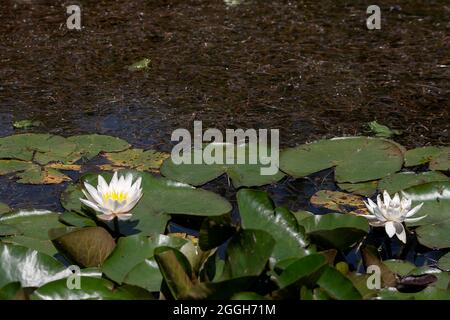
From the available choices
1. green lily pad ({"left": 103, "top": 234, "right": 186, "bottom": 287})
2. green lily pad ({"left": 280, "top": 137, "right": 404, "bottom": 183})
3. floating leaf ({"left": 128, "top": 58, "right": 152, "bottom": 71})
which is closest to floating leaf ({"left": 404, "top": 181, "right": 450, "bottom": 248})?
green lily pad ({"left": 280, "top": 137, "right": 404, "bottom": 183})

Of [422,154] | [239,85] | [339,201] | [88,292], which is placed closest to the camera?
[88,292]

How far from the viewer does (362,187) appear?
300 cm

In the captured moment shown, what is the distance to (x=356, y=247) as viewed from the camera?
103 inches

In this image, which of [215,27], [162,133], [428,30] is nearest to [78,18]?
[215,27]

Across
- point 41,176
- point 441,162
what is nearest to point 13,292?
point 41,176

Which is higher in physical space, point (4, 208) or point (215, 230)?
point (215, 230)

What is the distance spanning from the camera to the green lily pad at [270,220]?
85.7 inches

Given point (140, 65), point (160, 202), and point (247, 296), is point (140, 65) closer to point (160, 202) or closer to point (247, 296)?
point (160, 202)

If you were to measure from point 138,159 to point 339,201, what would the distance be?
0.84 metres

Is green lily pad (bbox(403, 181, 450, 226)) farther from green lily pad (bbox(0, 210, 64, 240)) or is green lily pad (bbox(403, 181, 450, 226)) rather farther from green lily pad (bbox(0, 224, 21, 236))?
green lily pad (bbox(0, 224, 21, 236))

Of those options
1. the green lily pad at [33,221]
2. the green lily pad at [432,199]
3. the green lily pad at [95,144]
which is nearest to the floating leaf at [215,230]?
the green lily pad at [33,221]

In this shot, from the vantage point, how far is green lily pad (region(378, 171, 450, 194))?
2951 mm

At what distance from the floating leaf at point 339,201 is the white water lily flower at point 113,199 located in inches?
30.5

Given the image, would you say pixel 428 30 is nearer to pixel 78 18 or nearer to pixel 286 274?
pixel 78 18
